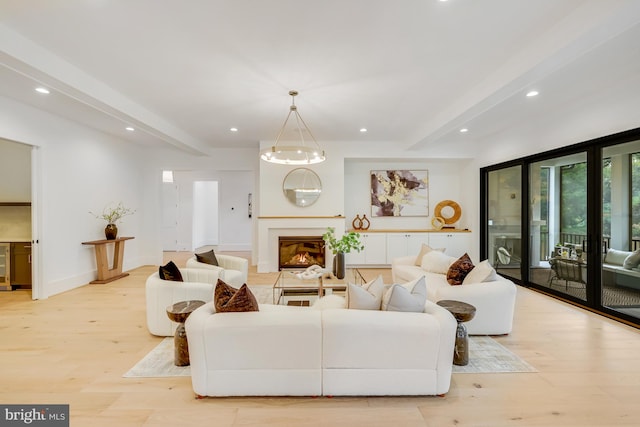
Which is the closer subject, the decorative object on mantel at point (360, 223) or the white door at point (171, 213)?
the decorative object on mantel at point (360, 223)

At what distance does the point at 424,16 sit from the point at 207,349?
115 inches

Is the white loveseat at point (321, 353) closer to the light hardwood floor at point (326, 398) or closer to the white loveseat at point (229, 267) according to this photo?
A: the light hardwood floor at point (326, 398)

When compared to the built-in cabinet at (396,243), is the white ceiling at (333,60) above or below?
above

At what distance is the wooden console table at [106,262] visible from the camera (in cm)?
530

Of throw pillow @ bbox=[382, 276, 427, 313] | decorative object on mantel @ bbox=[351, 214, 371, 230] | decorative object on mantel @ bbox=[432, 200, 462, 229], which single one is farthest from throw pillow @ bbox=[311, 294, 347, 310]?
decorative object on mantel @ bbox=[432, 200, 462, 229]

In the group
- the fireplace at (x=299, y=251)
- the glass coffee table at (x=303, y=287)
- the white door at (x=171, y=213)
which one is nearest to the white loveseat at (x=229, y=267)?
the glass coffee table at (x=303, y=287)

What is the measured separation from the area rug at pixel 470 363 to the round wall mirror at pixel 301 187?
13.0 feet

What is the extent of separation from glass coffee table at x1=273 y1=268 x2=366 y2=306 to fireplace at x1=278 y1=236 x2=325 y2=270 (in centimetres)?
220

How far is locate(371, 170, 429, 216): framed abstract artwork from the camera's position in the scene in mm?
7188

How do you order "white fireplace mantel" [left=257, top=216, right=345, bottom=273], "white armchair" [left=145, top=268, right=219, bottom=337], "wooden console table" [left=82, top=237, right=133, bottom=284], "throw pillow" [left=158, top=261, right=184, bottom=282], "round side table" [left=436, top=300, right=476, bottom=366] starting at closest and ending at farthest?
"round side table" [left=436, top=300, right=476, bottom=366]
"white armchair" [left=145, top=268, right=219, bottom=337]
"throw pillow" [left=158, top=261, right=184, bottom=282]
"wooden console table" [left=82, top=237, right=133, bottom=284]
"white fireplace mantel" [left=257, top=216, right=345, bottom=273]

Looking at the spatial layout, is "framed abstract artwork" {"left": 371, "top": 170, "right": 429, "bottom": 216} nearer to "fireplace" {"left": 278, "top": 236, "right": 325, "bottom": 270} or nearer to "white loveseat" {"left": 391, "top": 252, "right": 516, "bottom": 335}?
"fireplace" {"left": 278, "top": 236, "right": 325, "bottom": 270}

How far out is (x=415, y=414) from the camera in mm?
1982

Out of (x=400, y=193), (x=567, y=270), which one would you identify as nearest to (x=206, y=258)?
(x=400, y=193)

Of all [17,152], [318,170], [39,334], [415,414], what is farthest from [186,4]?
[17,152]
